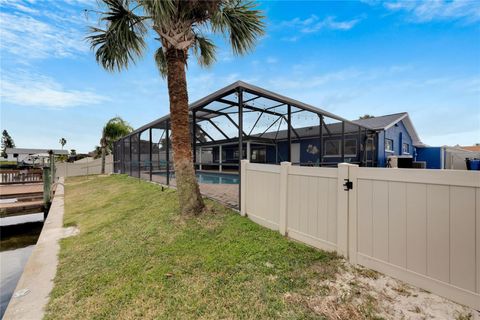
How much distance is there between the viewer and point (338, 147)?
14000 mm

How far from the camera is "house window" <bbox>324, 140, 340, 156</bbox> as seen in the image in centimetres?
1401

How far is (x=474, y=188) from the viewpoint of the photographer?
73.0 inches

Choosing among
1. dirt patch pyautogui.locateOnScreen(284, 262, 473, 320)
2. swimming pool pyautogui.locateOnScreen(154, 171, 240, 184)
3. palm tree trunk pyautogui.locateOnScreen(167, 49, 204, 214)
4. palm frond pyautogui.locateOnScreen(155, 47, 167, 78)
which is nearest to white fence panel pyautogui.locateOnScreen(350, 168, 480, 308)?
dirt patch pyautogui.locateOnScreen(284, 262, 473, 320)

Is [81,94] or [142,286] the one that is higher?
[81,94]

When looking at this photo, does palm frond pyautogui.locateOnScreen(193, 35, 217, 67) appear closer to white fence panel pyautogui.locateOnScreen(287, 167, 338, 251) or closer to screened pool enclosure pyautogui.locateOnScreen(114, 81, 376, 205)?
screened pool enclosure pyautogui.locateOnScreen(114, 81, 376, 205)

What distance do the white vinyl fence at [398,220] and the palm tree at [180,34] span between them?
2285 millimetres

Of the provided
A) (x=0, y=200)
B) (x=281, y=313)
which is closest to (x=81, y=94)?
(x=0, y=200)

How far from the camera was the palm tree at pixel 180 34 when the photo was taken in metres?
4.61

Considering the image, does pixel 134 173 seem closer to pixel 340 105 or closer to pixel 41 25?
pixel 41 25

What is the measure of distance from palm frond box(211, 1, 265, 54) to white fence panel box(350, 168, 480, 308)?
423 centimetres

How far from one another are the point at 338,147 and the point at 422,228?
12.8 metres

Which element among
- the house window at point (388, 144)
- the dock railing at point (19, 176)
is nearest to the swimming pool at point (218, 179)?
the dock railing at point (19, 176)

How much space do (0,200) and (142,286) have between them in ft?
34.4

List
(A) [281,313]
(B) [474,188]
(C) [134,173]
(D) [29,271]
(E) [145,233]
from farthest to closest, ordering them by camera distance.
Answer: (C) [134,173] → (E) [145,233] → (D) [29,271] → (A) [281,313] → (B) [474,188]
